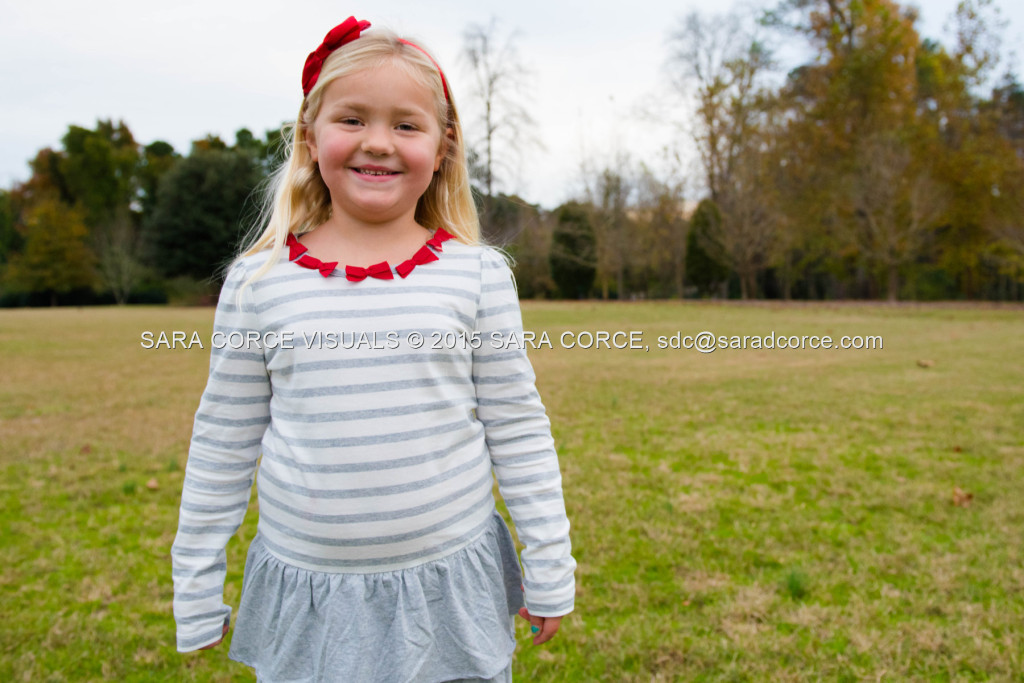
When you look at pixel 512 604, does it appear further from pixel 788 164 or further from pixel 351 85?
pixel 788 164

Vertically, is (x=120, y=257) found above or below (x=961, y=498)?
above

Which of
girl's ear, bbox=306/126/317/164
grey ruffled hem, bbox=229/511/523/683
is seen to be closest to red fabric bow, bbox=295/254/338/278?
girl's ear, bbox=306/126/317/164

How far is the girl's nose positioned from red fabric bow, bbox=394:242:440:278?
0.18m

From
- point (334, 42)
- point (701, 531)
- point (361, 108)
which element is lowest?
point (701, 531)

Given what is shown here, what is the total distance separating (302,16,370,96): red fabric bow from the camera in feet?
3.92

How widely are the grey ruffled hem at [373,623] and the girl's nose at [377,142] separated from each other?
0.69 m

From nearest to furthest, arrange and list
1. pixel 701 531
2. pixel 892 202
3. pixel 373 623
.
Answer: pixel 373 623 < pixel 701 531 < pixel 892 202

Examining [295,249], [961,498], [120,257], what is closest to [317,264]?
[295,249]

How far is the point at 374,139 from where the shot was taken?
3.77ft

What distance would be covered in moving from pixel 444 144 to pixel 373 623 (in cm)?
86

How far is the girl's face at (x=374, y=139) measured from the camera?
1.15 m

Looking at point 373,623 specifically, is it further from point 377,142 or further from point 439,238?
point 377,142

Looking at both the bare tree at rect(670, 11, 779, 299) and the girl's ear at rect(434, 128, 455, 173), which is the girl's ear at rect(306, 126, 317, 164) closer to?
the girl's ear at rect(434, 128, 455, 173)

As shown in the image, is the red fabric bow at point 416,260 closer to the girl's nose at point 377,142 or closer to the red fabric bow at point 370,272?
the red fabric bow at point 370,272
